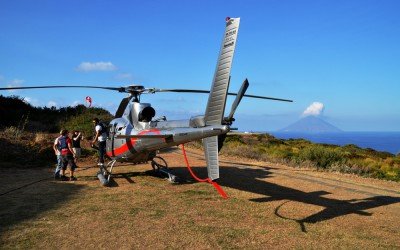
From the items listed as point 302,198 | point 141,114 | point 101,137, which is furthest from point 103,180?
point 302,198

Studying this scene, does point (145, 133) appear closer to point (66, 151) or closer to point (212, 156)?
point (66, 151)

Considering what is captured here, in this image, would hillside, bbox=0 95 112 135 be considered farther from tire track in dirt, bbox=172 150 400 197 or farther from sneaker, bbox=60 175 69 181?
tire track in dirt, bbox=172 150 400 197

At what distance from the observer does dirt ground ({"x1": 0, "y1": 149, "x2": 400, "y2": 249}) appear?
7879 mm

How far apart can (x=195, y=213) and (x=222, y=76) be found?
379cm

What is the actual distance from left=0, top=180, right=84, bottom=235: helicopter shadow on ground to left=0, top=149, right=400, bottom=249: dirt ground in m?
0.03

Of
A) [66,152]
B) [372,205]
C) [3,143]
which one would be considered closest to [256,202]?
[372,205]

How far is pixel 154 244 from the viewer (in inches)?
299

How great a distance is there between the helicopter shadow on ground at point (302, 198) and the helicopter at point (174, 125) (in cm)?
250

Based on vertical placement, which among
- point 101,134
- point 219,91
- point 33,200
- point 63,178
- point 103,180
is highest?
point 219,91

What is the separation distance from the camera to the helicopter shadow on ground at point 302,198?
1046cm

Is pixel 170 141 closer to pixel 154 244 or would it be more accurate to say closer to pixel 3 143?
pixel 154 244

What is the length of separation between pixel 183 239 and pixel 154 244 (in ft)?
2.19

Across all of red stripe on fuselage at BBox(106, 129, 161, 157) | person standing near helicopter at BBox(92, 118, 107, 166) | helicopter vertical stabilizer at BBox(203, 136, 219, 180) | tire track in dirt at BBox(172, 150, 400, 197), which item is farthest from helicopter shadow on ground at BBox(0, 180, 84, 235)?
tire track in dirt at BBox(172, 150, 400, 197)

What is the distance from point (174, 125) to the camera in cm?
1218
